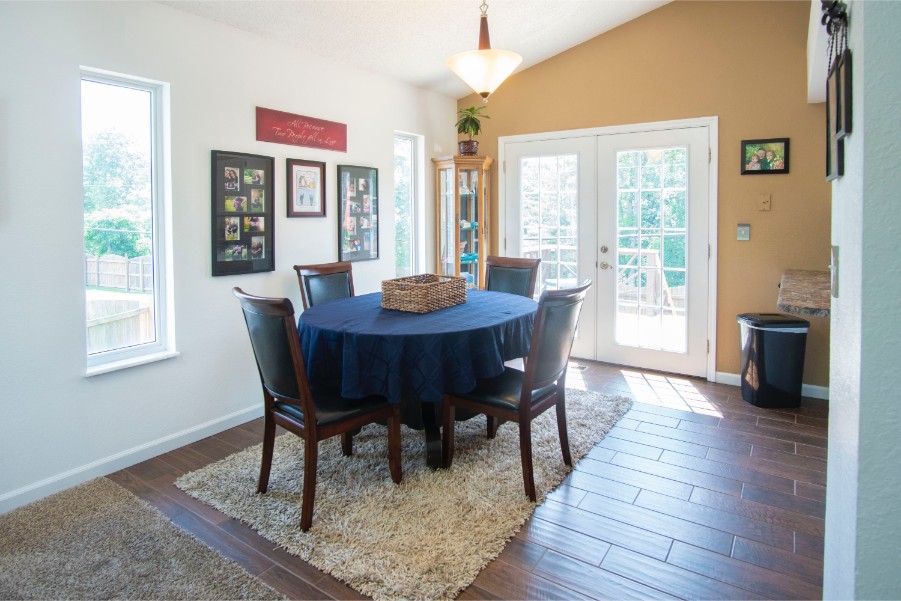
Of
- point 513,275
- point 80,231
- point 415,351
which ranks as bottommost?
point 415,351

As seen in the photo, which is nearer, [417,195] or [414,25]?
[414,25]

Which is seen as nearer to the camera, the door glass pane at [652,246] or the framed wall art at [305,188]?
the framed wall art at [305,188]

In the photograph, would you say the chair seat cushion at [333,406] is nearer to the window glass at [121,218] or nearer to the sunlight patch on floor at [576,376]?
the window glass at [121,218]

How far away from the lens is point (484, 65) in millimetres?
2854

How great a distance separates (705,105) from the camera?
13.8ft

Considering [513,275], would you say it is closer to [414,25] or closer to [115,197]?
[414,25]

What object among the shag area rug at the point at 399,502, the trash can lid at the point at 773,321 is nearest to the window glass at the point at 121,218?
the shag area rug at the point at 399,502

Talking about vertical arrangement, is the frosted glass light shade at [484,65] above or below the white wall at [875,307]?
above

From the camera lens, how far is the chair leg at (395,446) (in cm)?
256

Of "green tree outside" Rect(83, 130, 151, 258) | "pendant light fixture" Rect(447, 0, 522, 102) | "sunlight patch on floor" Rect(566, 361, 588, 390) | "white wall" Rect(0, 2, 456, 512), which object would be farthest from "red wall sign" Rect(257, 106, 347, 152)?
"sunlight patch on floor" Rect(566, 361, 588, 390)

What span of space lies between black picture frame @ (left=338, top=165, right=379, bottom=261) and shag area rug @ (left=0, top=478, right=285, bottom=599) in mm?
2250

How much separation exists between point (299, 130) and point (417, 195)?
1.46 m

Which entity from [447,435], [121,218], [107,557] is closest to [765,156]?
[447,435]

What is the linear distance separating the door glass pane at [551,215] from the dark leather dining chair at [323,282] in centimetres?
196
